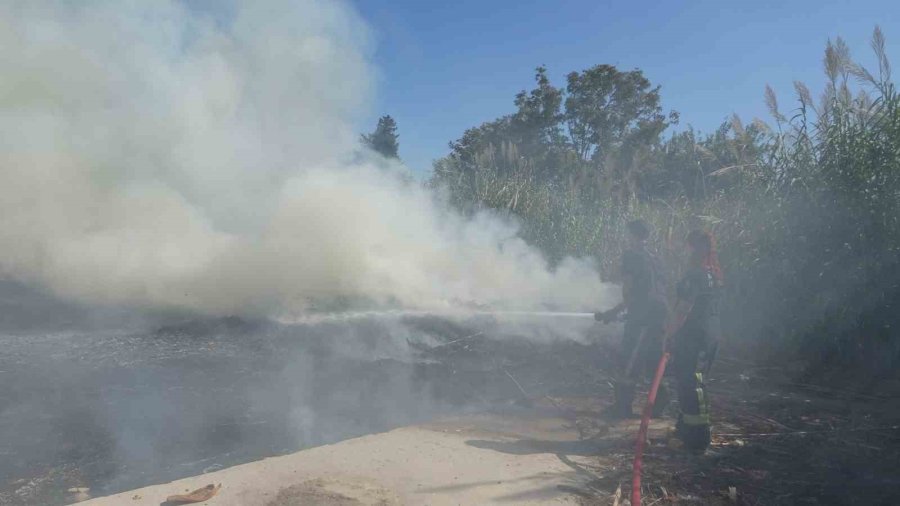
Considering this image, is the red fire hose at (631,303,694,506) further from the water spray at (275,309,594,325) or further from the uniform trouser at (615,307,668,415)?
the water spray at (275,309,594,325)

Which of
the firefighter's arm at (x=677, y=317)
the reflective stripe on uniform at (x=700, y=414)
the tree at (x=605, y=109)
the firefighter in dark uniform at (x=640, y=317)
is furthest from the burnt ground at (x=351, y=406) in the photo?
the tree at (x=605, y=109)

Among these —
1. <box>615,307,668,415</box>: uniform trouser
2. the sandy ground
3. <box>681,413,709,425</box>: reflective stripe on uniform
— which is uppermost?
<box>615,307,668,415</box>: uniform trouser

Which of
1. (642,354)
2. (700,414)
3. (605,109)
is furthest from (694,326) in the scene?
(605,109)

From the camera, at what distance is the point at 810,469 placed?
13.3 feet

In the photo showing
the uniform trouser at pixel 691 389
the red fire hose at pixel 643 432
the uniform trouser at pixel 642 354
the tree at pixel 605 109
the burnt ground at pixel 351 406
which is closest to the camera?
the red fire hose at pixel 643 432

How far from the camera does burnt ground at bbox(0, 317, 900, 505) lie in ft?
12.6

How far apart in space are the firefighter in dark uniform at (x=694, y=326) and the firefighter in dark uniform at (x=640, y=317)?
0.58m

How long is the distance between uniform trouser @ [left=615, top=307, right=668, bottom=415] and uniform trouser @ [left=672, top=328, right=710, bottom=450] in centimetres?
54

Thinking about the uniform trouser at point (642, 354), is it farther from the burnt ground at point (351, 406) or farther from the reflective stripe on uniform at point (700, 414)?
the reflective stripe on uniform at point (700, 414)

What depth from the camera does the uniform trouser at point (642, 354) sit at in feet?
16.9

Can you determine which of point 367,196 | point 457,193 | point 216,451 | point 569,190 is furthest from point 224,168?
point 569,190

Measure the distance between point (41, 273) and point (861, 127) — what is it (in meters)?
11.6

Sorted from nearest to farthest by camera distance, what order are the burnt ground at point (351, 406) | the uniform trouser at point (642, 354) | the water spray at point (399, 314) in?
the burnt ground at point (351, 406) < the uniform trouser at point (642, 354) < the water spray at point (399, 314)

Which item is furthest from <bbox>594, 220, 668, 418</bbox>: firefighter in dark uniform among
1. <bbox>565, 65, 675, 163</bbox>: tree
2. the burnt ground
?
<bbox>565, 65, 675, 163</bbox>: tree
